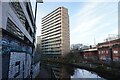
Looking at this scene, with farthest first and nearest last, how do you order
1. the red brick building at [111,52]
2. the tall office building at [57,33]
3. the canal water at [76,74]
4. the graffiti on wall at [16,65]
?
the tall office building at [57,33]
the red brick building at [111,52]
the canal water at [76,74]
the graffiti on wall at [16,65]

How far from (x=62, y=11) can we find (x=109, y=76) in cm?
7437

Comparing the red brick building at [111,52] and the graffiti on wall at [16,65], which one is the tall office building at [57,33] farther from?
the graffiti on wall at [16,65]

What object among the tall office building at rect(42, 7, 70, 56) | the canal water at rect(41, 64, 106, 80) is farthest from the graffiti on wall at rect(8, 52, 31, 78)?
the tall office building at rect(42, 7, 70, 56)

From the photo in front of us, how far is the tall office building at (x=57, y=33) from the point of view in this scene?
103875mm

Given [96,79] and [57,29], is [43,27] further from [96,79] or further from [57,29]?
[96,79]

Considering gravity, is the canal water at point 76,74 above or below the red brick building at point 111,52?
below

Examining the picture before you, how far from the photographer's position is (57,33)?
357 feet

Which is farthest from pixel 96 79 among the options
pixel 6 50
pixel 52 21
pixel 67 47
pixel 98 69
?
pixel 52 21

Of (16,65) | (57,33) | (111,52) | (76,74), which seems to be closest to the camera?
(16,65)

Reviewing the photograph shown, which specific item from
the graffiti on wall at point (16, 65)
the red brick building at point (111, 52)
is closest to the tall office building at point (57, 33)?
the red brick building at point (111, 52)

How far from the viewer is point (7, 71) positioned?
9992mm

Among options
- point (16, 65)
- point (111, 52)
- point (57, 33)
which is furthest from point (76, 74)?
point (57, 33)

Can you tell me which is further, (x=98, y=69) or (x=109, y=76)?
(x=98, y=69)

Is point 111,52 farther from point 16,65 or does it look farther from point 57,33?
point 57,33
